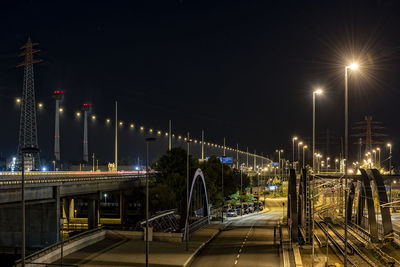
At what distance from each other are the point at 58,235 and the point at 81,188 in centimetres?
709

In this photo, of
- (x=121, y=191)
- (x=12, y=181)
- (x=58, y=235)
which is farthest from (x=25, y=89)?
(x=12, y=181)

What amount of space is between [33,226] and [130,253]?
76.4ft

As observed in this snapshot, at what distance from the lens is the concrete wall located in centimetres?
5128

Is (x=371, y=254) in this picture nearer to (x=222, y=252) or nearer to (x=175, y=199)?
(x=222, y=252)

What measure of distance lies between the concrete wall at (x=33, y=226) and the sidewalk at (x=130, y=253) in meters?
13.9

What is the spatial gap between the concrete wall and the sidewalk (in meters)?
13.9

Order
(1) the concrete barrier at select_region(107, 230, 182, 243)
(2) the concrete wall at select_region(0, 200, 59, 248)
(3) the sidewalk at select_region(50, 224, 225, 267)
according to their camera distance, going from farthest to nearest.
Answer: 1. (2) the concrete wall at select_region(0, 200, 59, 248)
2. (1) the concrete barrier at select_region(107, 230, 182, 243)
3. (3) the sidewalk at select_region(50, 224, 225, 267)

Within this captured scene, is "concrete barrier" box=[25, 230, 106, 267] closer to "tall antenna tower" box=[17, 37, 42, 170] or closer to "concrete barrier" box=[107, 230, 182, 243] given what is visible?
Answer: "concrete barrier" box=[107, 230, 182, 243]

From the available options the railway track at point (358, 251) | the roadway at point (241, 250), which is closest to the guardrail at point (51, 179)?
the roadway at point (241, 250)

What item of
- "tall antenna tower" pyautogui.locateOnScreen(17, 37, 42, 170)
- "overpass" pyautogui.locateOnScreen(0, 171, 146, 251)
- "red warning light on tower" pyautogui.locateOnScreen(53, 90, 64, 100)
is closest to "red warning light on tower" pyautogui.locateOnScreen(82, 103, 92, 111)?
"red warning light on tower" pyautogui.locateOnScreen(53, 90, 64, 100)

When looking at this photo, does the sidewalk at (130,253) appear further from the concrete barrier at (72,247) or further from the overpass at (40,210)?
the overpass at (40,210)

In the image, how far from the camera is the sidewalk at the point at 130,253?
30.1m

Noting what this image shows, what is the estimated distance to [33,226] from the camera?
52281 mm

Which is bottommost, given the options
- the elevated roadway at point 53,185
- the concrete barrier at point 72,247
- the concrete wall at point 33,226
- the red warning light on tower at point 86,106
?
the concrete wall at point 33,226
